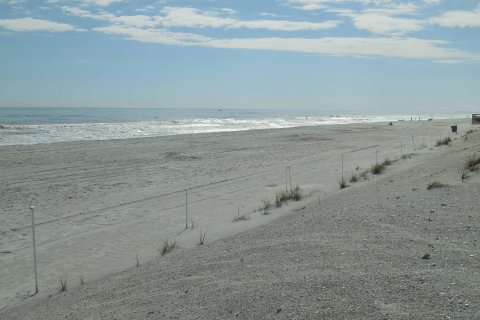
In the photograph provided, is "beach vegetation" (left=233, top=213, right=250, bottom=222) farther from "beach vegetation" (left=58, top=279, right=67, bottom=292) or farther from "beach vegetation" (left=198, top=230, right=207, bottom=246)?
"beach vegetation" (left=58, top=279, right=67, bottom=292)

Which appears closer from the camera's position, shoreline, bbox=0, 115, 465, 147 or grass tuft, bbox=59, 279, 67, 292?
grass tuft, bbox=59, 279, 67, 292

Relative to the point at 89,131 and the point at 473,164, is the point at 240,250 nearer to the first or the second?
the point at 473,164

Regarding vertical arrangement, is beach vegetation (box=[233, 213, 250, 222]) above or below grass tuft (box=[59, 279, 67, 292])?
above

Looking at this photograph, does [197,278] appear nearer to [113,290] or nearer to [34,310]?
[113,290]

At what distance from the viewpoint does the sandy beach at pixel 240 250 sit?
427 centimetres

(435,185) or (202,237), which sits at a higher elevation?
(435,185)

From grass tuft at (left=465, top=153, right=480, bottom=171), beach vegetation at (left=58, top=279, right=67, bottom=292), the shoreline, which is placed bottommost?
beach vegetation at (left=58, top=279, right=67, bottom=292)

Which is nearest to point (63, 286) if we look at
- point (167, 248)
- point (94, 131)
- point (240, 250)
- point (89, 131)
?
point (167, 248)

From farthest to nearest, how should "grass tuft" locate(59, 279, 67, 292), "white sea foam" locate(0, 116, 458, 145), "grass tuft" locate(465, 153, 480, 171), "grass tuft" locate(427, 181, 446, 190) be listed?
"white sea foam" locate(0, 116, 458, 145)
"grass tuft" locate(465, 153, 480, 171)
"grass tuft" locate(427, 181, 446, 190)
"grass tuft" locate(59, 279, 67, 292)

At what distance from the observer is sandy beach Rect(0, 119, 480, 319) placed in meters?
4.27

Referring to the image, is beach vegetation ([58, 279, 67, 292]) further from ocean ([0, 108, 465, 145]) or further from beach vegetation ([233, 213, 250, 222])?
ocean ([0, 108, 465, 145])

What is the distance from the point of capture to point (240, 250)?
6.62m

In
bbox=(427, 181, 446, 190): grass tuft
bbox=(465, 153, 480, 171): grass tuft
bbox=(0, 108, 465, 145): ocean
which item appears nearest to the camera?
bbox=(427, 181, 446, 190): grass tuft

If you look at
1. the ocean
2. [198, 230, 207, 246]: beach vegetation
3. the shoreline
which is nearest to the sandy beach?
[198, 230, 207, 246]: beach vegetation
